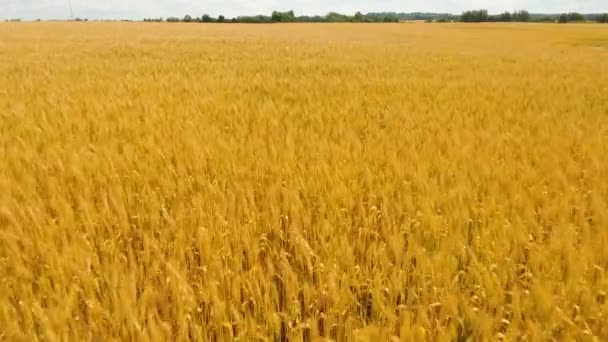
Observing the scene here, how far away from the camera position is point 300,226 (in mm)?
1758

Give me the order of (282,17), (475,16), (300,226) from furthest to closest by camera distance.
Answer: (475,16) < (282,17) < (300,226)

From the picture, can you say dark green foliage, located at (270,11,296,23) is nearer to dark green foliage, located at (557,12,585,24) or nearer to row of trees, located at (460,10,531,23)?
row of trees, located at (460,10,531,23)

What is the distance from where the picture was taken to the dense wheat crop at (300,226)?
1192 millimetres

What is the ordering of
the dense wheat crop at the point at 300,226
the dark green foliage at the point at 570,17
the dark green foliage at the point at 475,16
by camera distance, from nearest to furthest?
the dense wheat crop at the point at 300,226, the dark green foliage at the point at 570,17, the dark green foliage at the point at 475,16

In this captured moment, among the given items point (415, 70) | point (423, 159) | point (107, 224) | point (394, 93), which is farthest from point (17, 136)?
point (415, 70)

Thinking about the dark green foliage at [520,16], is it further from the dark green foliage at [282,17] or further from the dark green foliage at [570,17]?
the dark green foliage at [282,17]

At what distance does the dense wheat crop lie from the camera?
3.91 ft

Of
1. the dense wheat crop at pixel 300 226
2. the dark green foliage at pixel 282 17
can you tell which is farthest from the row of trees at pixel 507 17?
the dense wheat crop at pixel 300 226

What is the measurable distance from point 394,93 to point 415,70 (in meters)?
3.33

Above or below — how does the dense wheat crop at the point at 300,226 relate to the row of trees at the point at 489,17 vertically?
below

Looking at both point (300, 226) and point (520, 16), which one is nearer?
point (300, 226)

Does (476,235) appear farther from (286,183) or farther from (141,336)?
(141,336)

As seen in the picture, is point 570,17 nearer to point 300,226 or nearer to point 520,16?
point 520,16

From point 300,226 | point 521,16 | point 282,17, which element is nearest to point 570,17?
point 521,16
